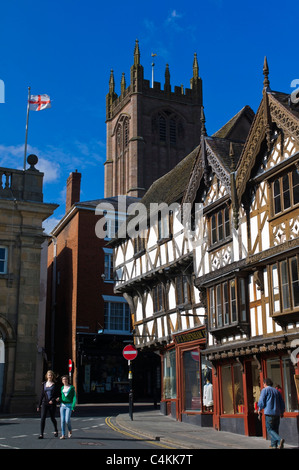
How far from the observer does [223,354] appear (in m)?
18.2

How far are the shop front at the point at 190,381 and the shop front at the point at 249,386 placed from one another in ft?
4.25

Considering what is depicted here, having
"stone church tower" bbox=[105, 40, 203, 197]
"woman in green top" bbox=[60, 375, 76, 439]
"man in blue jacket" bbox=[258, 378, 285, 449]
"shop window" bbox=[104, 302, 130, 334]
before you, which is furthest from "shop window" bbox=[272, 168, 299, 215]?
"stone church tower" bbox=[105, 40, 203, 197]

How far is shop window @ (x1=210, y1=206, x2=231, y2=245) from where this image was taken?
62.2 ft

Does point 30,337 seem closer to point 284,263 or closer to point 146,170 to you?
point 284,263

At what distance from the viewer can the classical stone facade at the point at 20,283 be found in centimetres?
2755

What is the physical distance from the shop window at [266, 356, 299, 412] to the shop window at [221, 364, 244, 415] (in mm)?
1960

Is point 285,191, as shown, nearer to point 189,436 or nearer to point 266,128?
point 266,128

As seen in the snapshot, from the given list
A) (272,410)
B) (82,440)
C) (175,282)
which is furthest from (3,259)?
(272,410)

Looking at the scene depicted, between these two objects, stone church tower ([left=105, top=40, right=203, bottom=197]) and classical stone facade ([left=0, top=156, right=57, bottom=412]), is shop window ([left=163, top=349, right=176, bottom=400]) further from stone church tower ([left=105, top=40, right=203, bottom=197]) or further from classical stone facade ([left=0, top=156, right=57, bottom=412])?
stone church tower ([left=105, top=40, right=203, bottom=197])

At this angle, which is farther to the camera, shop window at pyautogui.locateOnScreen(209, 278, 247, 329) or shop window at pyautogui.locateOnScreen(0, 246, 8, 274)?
shop window at pyautogui.locateOnScreen(0, 246, 8, 274)

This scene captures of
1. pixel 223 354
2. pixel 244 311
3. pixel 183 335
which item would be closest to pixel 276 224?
pixel 244 311

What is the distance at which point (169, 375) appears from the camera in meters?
25.0

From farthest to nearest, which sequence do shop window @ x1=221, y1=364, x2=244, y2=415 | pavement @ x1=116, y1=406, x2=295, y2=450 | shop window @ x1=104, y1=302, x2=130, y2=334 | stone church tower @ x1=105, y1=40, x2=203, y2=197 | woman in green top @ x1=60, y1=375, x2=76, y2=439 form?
1. stone church tower @ x1=105, y1=40, x2=203, y2=197
2. shop window @ x1=104, y1=302, x2=130, y2=334
3. shop window @ x1=221, y1=364, x2=244, y2=415
4. pavement @ x1=116, y1=406, x2=295, y2=450
5. woman in green top @ x1=60, y1=375, x2=76, y2=439

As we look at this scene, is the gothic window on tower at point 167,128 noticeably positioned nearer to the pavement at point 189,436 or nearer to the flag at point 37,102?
the flag at point 37,102
